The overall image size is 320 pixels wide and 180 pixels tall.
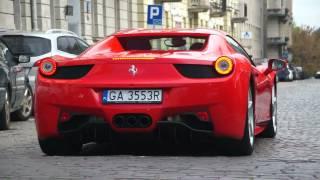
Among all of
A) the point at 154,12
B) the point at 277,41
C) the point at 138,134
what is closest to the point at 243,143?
the point at 138,134

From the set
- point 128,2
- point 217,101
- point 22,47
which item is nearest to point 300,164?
point 217,101

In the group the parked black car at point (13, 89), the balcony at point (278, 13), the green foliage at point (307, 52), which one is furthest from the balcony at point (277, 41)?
the parked black car at point (13, 89)

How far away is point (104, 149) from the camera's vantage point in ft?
27.9

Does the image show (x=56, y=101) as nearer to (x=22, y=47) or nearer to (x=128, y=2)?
(x=22, y=47)

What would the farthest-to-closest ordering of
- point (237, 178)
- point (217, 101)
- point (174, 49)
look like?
point (174, 49), point (217, 101), point (237, 178)

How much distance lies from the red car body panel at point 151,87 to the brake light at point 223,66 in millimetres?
48

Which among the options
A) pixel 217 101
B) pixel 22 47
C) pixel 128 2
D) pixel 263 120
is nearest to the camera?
pixel 217 101

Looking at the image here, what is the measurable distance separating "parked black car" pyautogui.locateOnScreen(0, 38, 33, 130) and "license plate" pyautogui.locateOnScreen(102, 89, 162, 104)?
14.3ft

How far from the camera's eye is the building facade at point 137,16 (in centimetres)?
2573

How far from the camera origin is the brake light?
7.28 metres

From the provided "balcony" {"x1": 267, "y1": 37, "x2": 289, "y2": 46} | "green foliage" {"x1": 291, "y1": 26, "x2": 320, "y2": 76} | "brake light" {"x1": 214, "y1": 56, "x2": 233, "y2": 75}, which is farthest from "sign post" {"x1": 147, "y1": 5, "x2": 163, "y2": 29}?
"green foliage" {"x1": 291, "y1": 26, "x2": 320, "y2": 76}

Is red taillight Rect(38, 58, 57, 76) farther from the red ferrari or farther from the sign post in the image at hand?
the sign post

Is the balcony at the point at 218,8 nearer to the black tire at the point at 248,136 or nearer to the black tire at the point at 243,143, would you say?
the black tire at the point at 248,136

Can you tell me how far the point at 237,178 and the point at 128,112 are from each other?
1381 millimetres
